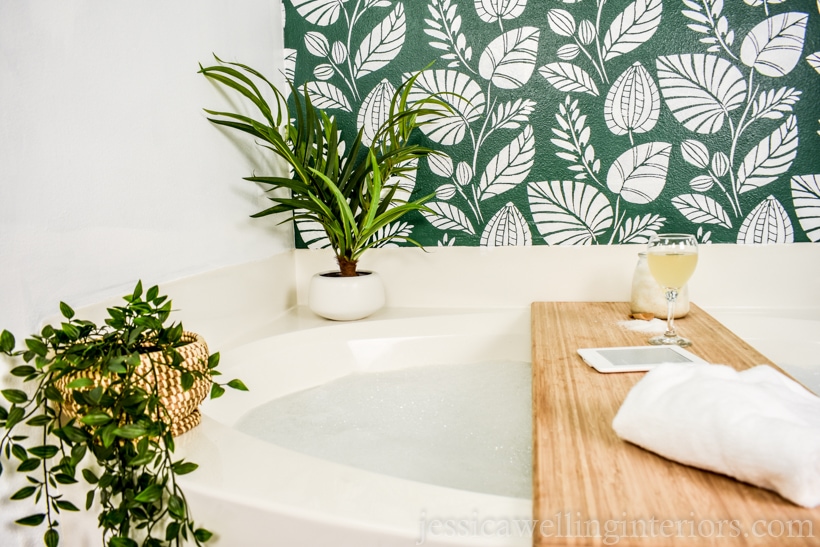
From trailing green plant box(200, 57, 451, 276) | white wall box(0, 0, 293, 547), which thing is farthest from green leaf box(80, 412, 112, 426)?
trailing green plant box(200, 57, 451, 276)

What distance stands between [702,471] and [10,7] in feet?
3.88

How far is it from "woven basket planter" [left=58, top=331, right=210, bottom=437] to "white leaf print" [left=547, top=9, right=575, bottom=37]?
151cm

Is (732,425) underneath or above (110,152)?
underneath

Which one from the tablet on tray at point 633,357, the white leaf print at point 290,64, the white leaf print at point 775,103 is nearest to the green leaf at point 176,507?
the tablet on tray at point 633,357

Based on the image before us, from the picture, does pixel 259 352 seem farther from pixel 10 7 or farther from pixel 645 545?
pixel 645 545

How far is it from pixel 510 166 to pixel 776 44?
0.88 meters

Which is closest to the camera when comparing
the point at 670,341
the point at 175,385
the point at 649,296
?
the point at 175,385

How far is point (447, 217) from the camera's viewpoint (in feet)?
6.14

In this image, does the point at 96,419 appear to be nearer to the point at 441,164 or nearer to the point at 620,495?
the point at 620,495

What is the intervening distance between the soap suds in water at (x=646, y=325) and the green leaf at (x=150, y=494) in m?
1.09

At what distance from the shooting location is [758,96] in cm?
167

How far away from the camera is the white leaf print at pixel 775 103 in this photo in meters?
1.66

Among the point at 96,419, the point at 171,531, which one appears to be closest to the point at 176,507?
the point at 171,531

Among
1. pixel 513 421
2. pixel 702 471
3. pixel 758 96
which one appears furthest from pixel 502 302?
pixel 702 471
